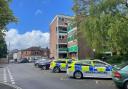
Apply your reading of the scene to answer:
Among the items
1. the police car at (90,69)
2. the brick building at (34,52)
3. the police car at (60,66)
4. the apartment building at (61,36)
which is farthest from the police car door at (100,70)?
the brick building at (34,52)

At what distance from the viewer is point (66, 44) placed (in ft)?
352

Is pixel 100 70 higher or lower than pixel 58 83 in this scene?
higher

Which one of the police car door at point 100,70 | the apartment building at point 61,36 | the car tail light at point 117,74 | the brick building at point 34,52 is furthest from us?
the brick building at point 34,52

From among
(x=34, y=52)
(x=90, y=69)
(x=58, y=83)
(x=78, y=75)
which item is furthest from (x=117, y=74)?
(x=34, y=52)

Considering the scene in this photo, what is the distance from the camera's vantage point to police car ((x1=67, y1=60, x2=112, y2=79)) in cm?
2812

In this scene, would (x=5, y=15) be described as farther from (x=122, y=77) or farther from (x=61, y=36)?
(x=61, y=36)

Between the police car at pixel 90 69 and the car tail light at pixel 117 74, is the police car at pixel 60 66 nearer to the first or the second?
the police car at pixel 90 69

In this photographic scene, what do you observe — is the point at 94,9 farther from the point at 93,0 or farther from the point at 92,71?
the point at 92,71

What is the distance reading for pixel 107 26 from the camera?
38.1 m

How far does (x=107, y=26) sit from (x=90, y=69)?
1050 centimetres

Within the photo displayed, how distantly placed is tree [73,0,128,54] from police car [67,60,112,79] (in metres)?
7.77

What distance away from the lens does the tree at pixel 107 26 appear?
118 feet

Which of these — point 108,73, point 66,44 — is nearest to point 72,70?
point 108,73

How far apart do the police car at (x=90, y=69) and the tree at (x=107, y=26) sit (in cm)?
777
